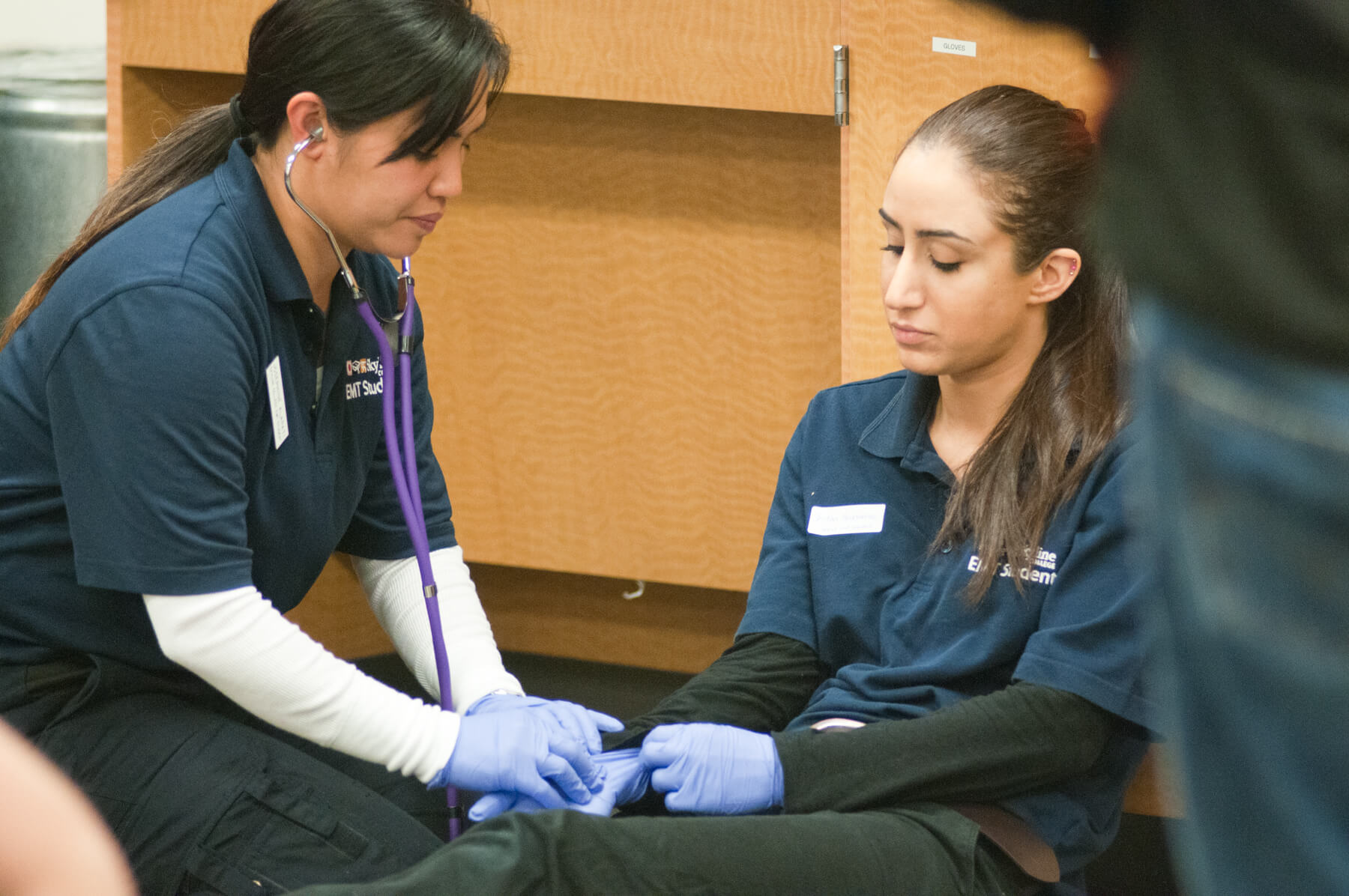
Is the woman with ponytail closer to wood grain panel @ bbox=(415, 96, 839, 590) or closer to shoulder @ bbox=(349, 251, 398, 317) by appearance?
shoulder @ bbox=(349, 251, 398, 317)

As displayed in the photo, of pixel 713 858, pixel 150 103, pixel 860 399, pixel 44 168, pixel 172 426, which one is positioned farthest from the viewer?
pixel 44 168

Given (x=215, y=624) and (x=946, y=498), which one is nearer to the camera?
(x=215, y=624)

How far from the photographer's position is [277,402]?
137 cm

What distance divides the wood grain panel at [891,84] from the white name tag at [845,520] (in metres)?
0.47

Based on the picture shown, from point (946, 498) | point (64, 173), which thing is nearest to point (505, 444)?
point (64, 173)

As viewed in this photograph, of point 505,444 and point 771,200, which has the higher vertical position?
point 771,200

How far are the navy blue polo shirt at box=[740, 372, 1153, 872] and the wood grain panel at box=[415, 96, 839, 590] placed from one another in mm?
835

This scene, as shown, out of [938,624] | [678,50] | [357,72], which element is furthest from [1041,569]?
[678,50]

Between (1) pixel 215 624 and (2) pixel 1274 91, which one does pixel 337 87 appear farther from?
(2) pixel 1274 91

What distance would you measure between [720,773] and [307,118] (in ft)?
2.44

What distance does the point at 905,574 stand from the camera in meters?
1.42

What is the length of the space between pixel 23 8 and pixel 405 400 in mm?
1818

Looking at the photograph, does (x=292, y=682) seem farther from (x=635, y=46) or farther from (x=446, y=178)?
(x=635, y=46)

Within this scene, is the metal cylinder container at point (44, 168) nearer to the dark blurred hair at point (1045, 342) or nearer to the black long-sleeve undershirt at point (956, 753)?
the dark blurred hair at point (1045, 342)
